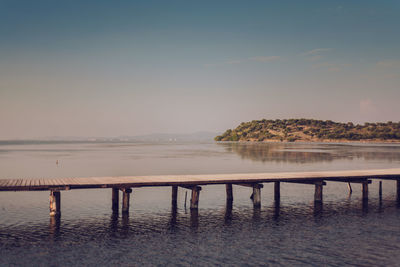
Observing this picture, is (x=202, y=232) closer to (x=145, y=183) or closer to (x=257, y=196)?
(x=145, y=183)

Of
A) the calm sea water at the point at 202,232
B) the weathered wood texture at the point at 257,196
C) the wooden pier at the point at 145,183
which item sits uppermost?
the wooden pier at the point at 145,183

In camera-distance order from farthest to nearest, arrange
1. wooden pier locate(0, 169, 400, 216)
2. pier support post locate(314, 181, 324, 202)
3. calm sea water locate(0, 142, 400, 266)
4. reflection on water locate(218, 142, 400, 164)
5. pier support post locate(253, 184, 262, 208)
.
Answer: reflection on water locate(218, 142, 400, 164) → pier support post locate(314, 181, 324, 202) → pier support post locate(253, 184, 262, 208) → wooden pier locate(0, 169, 400, 216) → calm sea water locate(0, 142, 400, 266)

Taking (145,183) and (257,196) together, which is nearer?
(145,183)

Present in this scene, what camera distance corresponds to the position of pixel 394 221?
2266 centimetres

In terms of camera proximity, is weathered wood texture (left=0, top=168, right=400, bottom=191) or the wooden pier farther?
the wooden pier

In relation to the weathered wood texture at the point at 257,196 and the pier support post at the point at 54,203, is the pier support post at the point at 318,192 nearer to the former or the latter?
the weathered wood texture at the point at 257,196

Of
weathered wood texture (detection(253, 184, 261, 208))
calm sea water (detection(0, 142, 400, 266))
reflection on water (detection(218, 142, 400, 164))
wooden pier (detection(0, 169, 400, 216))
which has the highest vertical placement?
wooden pier (detection(0, 169, 400, 216))

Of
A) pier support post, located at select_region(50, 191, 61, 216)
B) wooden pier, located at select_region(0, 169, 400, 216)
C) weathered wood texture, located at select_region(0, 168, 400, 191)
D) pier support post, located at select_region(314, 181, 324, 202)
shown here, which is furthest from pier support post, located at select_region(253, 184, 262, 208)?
pier support post, located at select_region(50, 191, 61, 216)

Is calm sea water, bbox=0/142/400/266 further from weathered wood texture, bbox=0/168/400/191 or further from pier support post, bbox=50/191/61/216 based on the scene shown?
weathered wood texture, bbox=0/168/400/191

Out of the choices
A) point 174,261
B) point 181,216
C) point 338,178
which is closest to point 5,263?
point 174,261

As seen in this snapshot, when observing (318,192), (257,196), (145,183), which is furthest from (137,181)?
(318,192)

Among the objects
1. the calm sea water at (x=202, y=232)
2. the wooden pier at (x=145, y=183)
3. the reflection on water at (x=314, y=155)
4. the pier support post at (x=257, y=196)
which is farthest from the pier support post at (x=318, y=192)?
the reflection on water at (x=314, y=155)

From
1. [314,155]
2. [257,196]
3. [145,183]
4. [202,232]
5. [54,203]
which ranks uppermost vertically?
[145,183]

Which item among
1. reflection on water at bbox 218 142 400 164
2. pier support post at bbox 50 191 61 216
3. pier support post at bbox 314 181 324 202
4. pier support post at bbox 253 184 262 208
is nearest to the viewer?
pier support post at bbox 50 191 61 216
